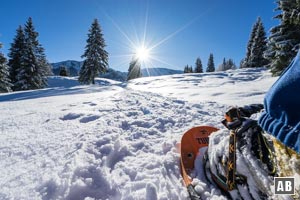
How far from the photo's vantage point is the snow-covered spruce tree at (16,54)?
23.3 metres

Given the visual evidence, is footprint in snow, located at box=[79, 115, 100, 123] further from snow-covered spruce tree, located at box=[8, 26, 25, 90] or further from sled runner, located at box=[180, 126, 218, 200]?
snow-covered spruce tree, located at box=[8, 26, 25, 90]

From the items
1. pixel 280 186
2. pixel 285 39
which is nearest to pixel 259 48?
pixel 285 39

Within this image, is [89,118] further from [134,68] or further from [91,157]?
[134,68]

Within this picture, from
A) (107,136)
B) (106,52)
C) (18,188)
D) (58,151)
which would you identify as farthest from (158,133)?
(106,52)

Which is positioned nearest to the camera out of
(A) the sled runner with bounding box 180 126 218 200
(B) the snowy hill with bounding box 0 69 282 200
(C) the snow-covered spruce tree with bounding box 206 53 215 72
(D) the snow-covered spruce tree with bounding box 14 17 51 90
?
(B) the snowy hill with bounding box 0 69 282 200

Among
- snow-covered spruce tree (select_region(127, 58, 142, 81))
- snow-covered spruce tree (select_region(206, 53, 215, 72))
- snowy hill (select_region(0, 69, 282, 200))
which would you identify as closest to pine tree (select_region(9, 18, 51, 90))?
snowy hill (select_region(0, 69, 282, 200))

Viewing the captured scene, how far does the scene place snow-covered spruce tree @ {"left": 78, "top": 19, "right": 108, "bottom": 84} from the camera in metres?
28.0

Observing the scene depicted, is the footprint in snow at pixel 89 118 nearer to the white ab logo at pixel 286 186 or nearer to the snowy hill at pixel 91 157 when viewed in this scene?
the snowy hill at pixel 91 157

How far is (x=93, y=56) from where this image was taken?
91.9 ft

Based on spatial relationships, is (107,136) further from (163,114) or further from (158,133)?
(163,114)

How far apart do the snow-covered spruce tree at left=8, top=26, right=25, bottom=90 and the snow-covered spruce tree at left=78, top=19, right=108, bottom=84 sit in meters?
7.76

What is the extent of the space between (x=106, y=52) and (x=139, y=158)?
28.9 metres

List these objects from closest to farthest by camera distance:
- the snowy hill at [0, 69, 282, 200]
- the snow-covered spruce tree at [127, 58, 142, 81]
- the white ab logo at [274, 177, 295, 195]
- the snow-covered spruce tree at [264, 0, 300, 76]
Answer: the white ab logo at [274, 177, 295, 195]
the snowy hill at [0, 69, 282, 200]
the snow-covered spruce tree at [264, 0, 300, 76]
the snow-covered spruce tree at [127, 58, 142, 81]

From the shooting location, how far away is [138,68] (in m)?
46.2
